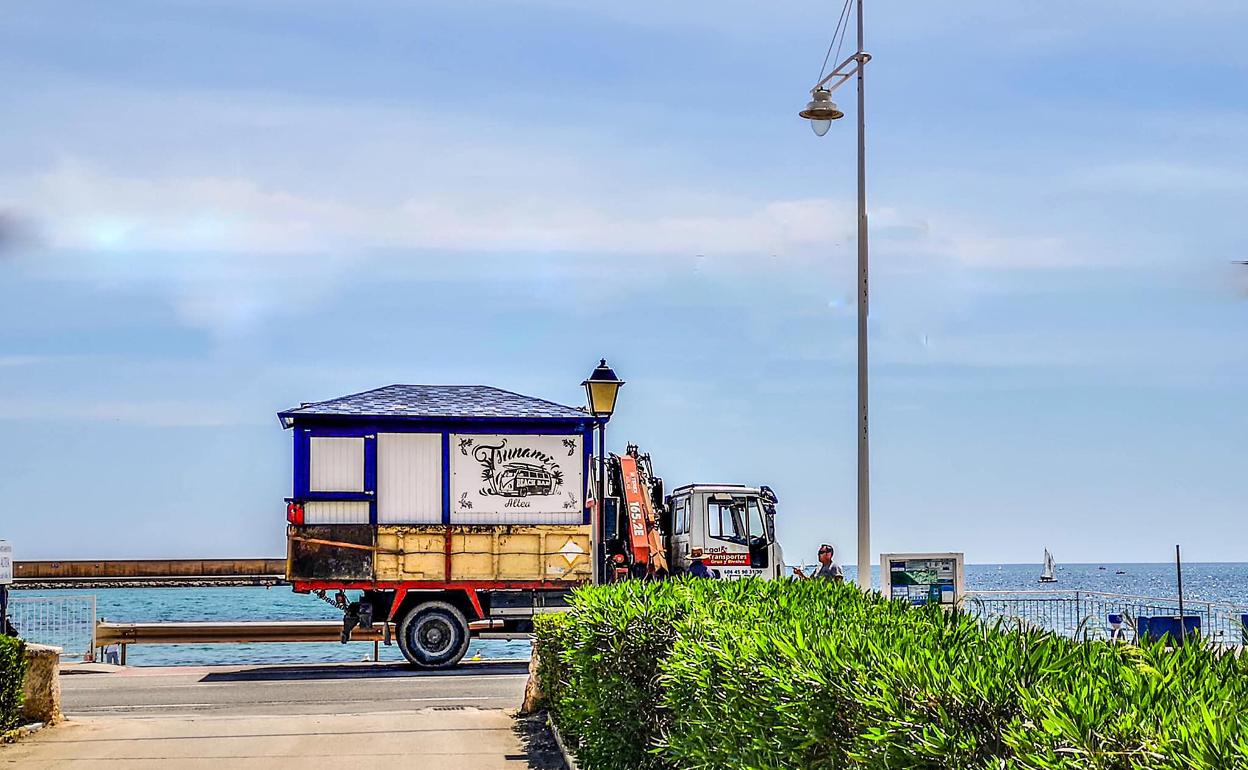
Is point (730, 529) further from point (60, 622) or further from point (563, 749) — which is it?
point (563, 749)

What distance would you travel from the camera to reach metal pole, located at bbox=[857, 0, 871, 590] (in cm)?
1864

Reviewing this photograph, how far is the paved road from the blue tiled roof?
3.90 metres

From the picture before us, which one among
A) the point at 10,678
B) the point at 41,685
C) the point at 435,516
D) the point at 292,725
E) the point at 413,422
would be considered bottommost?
the point at 292,725

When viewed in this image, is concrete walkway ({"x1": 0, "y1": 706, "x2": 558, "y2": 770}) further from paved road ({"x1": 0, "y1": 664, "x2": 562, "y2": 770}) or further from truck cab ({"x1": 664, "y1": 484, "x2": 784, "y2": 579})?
truck cab ({"x1": 664, "y1": 484, "x2": 784, "y2": 579})

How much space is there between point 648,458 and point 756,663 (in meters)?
20.8

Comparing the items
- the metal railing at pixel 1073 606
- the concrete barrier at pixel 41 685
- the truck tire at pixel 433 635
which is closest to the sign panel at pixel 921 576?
the metal railing at pixel 1073 606

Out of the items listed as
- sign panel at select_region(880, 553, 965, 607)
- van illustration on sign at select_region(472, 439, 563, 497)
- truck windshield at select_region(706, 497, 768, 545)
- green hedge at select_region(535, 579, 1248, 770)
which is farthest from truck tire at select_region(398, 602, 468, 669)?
green hedge at select_region(535, 579, 1248, 770)

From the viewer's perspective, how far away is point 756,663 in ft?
18.6

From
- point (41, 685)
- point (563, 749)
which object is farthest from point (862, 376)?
point (41, 685)

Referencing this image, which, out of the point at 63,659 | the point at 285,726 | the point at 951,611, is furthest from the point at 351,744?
the point at 63,659

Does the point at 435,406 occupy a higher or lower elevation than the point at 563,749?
higher

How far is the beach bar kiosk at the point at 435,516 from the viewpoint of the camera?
21.0m

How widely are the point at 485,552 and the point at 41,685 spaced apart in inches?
340

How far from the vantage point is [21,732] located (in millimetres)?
12586
